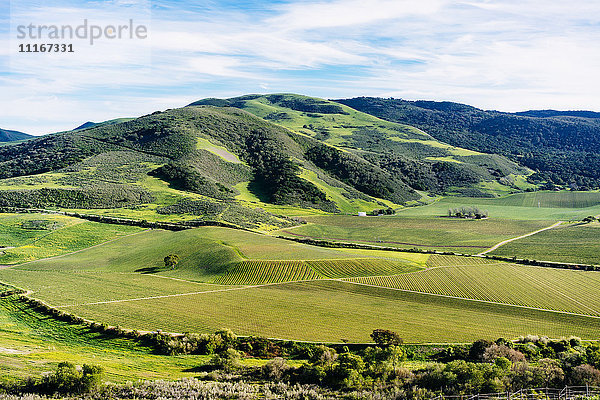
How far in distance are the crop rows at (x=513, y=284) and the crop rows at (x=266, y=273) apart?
9.80 metres

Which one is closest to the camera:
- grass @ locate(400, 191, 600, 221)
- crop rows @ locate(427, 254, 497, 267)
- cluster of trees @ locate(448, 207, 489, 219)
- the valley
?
the valley

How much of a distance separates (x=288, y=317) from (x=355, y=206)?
129611mm

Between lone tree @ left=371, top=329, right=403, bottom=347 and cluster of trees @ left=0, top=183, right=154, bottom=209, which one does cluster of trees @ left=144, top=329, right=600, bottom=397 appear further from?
cluster of trees @ left=0, top=183, right=154, bottom=209

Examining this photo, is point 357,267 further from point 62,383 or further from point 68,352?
point 62,383

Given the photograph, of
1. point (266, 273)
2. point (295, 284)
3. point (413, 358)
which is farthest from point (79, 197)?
point (413, 358)

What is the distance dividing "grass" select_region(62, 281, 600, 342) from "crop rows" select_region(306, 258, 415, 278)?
9041mm

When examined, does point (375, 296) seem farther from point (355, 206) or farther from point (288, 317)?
point (355, 206)

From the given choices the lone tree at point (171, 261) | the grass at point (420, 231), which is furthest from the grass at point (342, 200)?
the lone tree at point (171, 261)

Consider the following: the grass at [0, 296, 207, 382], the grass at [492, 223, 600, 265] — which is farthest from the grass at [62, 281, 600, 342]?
the grass at [492, 223, 600, 265]

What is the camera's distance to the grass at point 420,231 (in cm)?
11441

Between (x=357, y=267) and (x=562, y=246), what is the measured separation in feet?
186

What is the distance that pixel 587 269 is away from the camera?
81.2 m

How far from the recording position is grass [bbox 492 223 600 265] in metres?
91.0

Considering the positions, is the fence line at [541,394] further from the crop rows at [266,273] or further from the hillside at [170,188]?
the hillside at [170,188]
